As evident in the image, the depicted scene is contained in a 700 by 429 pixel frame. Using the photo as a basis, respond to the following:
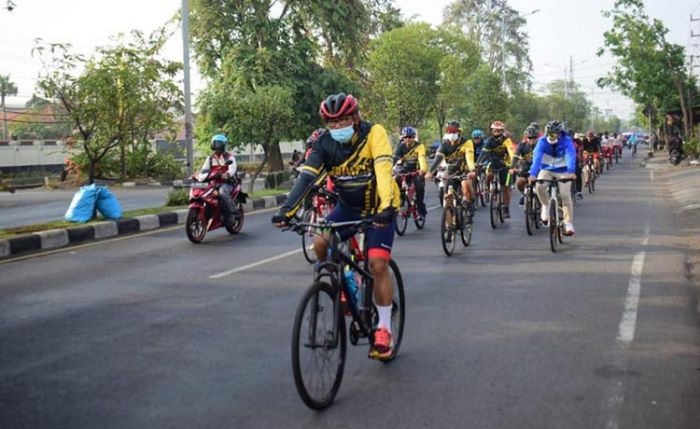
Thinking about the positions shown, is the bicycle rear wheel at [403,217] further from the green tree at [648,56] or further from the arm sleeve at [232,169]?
the green tree at [648,56]

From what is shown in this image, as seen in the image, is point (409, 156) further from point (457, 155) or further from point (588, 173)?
point (588, 173)

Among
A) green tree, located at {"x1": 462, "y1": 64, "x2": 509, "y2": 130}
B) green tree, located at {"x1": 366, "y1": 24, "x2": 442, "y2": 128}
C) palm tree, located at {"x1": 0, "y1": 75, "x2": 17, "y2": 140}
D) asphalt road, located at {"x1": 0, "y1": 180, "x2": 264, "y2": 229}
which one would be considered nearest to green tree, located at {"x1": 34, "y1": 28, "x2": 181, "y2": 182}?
asphalt road, located at {"x1": 0, "y1": 180, "x2": 264, "y2": 229}

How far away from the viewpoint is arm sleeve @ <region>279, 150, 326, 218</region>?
4816mm

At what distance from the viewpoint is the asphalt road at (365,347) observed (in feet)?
14.3

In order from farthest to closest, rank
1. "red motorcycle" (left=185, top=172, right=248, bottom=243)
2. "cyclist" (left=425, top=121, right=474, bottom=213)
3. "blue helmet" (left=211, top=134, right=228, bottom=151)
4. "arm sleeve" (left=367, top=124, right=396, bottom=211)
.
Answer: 1. "blue helmet" (left=211, top=134, right=228, bottom=151)
2. "red motorcycle" (left=185, top=172, right=248, bottom=243)
3. "cyclist" (left=425, top=121, right=474, bottom=213)
4. "arm sleeve" (left=367, top=124, right=396, bottom=211)

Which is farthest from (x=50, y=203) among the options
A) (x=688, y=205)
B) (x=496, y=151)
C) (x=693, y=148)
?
(x=693, y=148)

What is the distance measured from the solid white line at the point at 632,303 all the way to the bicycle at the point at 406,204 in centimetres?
400

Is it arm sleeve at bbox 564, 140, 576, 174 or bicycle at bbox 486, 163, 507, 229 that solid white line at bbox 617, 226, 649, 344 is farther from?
bicycle at bbox 486, 163, 507, 229

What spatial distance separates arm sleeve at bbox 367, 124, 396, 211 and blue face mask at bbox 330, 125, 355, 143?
146 millimetres

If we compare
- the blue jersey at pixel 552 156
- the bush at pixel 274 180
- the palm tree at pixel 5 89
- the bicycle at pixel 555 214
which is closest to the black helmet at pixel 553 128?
the blue jersey at pixel 552 156

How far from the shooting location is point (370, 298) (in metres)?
5.12

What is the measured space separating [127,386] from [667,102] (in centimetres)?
4552

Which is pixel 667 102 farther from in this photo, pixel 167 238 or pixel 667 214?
pixel 167 238

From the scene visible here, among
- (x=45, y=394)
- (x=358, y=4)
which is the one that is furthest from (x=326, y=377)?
(x=358, y=4)
